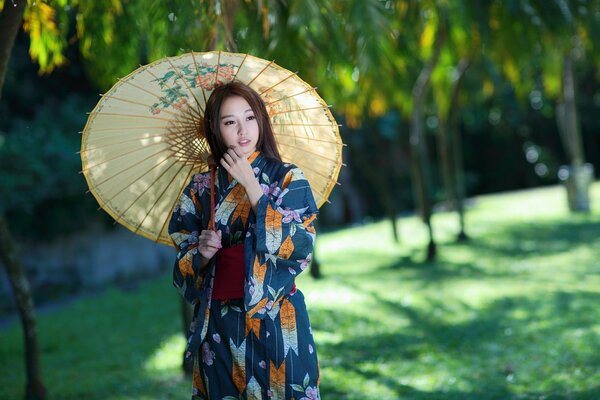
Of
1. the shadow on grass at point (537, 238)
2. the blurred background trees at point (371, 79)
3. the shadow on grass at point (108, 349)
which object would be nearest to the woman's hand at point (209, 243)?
the blurred background trees at point (371, 79)

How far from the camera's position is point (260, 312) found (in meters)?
2.85

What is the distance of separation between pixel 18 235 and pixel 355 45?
7408 millimetres

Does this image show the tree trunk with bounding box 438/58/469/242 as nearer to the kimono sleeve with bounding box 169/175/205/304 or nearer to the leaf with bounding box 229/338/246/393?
the kimono sleeve with bounding box 169/175/205/304

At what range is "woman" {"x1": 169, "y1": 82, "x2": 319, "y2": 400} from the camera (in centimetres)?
285

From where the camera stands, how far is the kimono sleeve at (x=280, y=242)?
281 cm

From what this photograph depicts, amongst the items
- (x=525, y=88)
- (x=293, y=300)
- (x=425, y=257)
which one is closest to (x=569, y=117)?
(x=525, y=88)

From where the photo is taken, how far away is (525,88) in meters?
12.2

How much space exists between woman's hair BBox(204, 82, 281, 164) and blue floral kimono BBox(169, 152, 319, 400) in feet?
0.21

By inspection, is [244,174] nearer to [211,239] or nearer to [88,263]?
[211,239]

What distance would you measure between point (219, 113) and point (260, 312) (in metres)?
0.72

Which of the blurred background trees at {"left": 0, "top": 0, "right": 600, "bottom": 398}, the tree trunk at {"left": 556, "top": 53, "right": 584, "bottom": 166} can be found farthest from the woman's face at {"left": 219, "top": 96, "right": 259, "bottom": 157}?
the tree trunk at {"left": 556, "top": 53, "right": 584, "bottom": 166}

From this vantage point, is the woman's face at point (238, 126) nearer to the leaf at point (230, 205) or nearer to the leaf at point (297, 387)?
the leaf at point (230, 205)

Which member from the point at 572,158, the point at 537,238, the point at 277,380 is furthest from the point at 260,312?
the point at 572,158

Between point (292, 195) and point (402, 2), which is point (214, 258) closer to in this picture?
point (292, 195)
